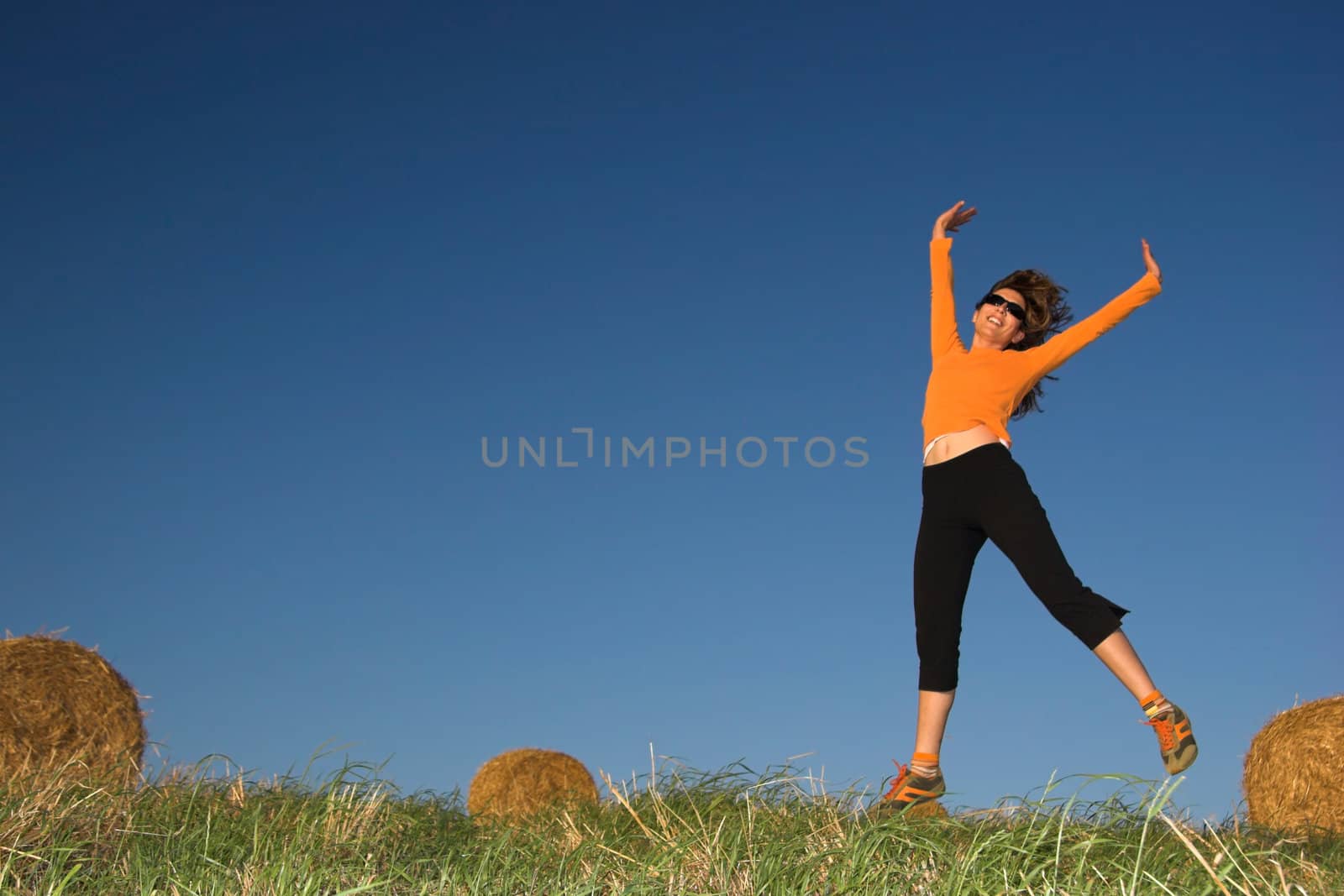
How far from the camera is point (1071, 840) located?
3.37 meters

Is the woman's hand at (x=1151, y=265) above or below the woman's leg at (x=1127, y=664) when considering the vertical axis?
above

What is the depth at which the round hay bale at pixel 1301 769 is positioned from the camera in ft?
26.6

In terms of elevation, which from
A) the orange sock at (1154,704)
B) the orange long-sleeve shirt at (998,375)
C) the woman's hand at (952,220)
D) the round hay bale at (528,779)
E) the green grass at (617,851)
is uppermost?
the woman's hand at (952,220)

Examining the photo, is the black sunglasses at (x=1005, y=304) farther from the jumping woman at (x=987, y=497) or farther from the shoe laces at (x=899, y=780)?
the shoe laces at (x=899, y=780)

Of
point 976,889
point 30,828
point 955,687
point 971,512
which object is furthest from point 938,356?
point 30,828

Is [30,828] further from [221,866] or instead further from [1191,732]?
[1191,732]

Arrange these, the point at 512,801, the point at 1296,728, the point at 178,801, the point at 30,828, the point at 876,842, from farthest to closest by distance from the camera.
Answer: the point at 512,801
the point at 1296,728
the point at 178,801
the point at 30,828
the point at 876,842

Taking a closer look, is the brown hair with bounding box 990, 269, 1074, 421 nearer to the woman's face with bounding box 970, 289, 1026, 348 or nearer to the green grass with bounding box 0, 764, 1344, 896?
the woman's face with bounding box 970, 289, 1026, 348

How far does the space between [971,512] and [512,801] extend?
22.5 feet

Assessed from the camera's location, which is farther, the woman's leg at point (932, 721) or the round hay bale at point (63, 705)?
the round hay bale at point (63, 705)

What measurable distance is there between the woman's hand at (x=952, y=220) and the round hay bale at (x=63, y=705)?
698 cm

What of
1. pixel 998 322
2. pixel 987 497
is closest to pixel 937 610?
pixel 987 497

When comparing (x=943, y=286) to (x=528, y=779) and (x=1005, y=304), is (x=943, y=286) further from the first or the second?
(x=528, y=779)

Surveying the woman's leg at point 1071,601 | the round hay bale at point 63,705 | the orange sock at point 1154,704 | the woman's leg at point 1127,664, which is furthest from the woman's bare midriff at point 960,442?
the round hay bale at point 63,705
